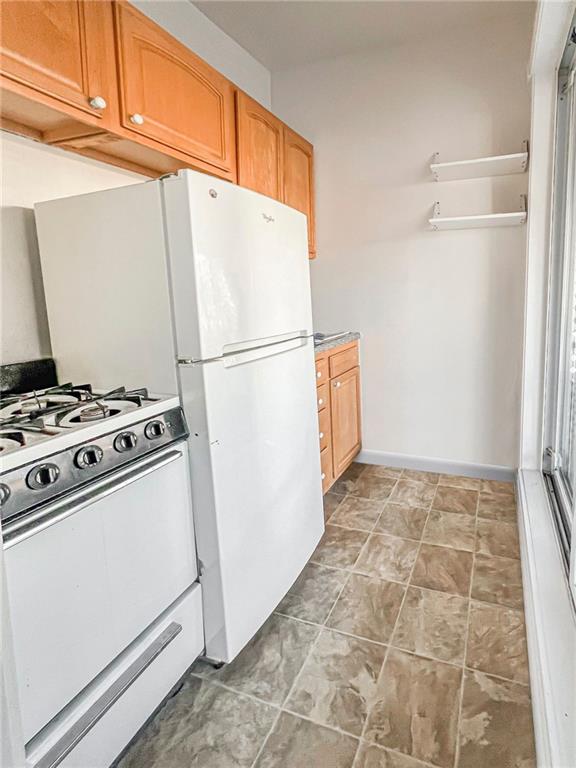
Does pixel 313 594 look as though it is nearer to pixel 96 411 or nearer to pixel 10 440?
pixel 96 411

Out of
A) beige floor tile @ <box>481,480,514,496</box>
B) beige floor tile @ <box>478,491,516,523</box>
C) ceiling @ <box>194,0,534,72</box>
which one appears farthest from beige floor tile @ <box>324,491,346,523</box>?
ceiling @ <box>194,0,534,72</box>

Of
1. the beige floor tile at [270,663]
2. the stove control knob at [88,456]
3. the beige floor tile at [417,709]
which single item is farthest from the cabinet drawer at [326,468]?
the stove control knob at [88,456]

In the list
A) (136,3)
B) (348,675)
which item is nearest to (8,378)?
(348,675)

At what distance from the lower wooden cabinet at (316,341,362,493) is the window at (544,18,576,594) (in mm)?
1053

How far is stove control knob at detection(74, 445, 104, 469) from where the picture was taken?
1.04 meters

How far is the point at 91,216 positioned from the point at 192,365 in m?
0.55

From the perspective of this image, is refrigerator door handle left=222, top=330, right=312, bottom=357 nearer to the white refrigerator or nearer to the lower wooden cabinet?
the white refrigerator

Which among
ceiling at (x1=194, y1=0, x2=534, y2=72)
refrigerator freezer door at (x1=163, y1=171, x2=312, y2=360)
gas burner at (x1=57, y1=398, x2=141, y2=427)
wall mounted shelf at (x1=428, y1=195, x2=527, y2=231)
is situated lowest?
gas burner at (x1=57, y1=398, x2=141, y2=427)

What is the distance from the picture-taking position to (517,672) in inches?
56.4

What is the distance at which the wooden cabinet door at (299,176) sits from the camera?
2635 mm

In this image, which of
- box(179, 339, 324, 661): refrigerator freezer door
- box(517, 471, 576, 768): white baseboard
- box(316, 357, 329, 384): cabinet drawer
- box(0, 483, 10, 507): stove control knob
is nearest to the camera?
box(0, 483, 10, 507): stove control knob

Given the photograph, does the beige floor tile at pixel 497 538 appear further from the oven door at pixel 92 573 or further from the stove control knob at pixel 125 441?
the stove control knob at pixel 125 441

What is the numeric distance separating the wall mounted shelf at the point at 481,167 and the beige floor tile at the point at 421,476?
175 cm

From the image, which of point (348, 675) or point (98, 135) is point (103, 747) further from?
point (98, 135)
